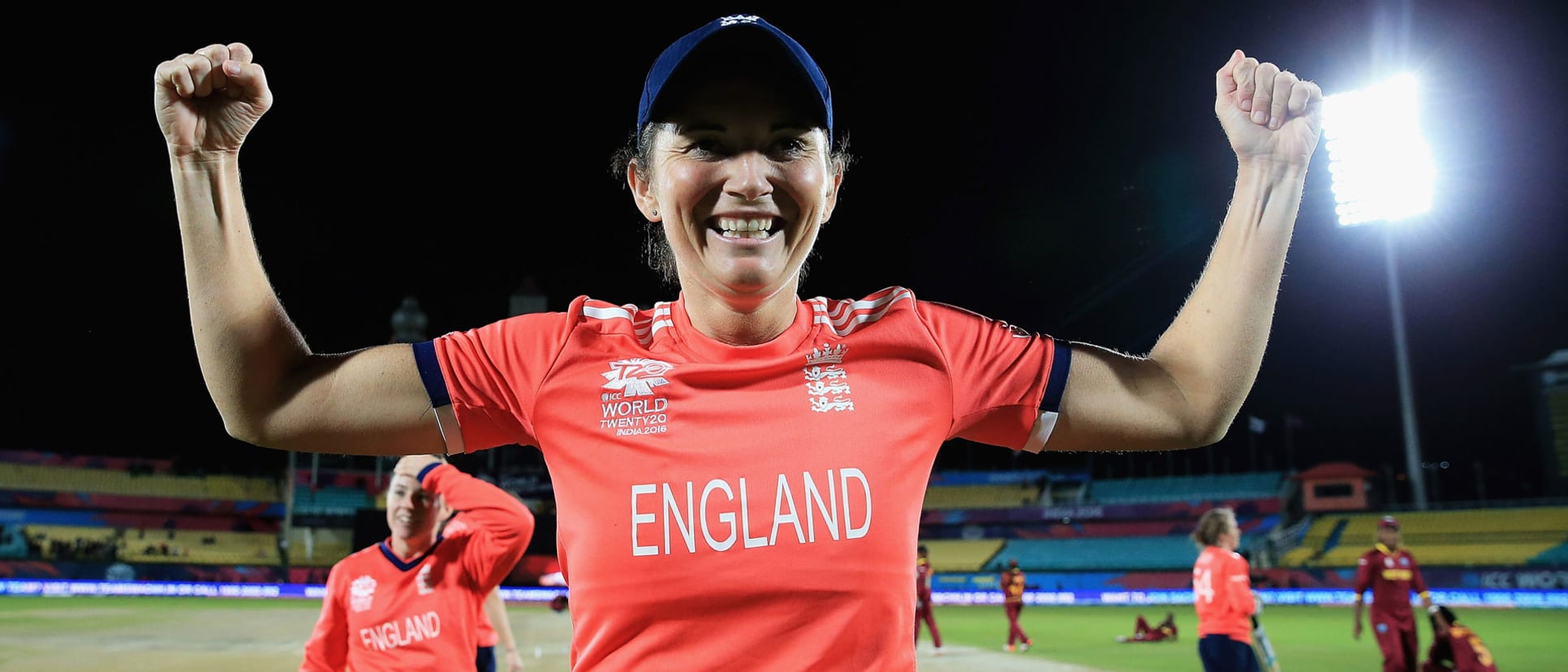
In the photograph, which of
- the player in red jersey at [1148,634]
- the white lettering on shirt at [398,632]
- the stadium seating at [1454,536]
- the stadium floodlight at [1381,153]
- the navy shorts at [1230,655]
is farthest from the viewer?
the stadium seating at [1454,536]

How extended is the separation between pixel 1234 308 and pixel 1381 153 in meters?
27.7

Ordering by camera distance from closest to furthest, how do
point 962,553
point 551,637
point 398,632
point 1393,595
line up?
point 398,632 < point 1393,595 < point 551,637 < point 962,553

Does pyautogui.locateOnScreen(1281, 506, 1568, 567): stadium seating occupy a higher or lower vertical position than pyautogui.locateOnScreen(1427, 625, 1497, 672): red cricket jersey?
lower

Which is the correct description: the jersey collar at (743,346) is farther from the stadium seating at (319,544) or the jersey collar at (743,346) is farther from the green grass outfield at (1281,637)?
the stadium seating at (319,544)

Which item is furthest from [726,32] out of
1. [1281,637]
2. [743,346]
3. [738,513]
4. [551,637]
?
[1281,637]

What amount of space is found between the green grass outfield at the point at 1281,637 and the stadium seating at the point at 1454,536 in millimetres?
9332

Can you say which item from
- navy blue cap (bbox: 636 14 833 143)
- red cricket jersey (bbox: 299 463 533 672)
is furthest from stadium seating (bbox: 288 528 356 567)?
navy blue cap (bbox: 636 14 833 143)

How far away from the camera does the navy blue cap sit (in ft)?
6.05

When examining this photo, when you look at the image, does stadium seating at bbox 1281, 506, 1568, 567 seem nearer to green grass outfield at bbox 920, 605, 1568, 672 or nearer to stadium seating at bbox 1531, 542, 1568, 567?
stadium seating at bbox 1531, 542, 1568, 567

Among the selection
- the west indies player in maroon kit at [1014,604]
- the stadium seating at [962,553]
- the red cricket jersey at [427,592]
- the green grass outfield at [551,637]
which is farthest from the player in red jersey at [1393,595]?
the stadium seating at [962,553]

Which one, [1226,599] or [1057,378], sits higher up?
[1057,378]

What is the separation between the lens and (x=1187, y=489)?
1927 inches

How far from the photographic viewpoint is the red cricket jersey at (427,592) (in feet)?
17.9

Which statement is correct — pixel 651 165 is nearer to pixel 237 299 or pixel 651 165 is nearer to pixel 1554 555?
pixel 237 299
